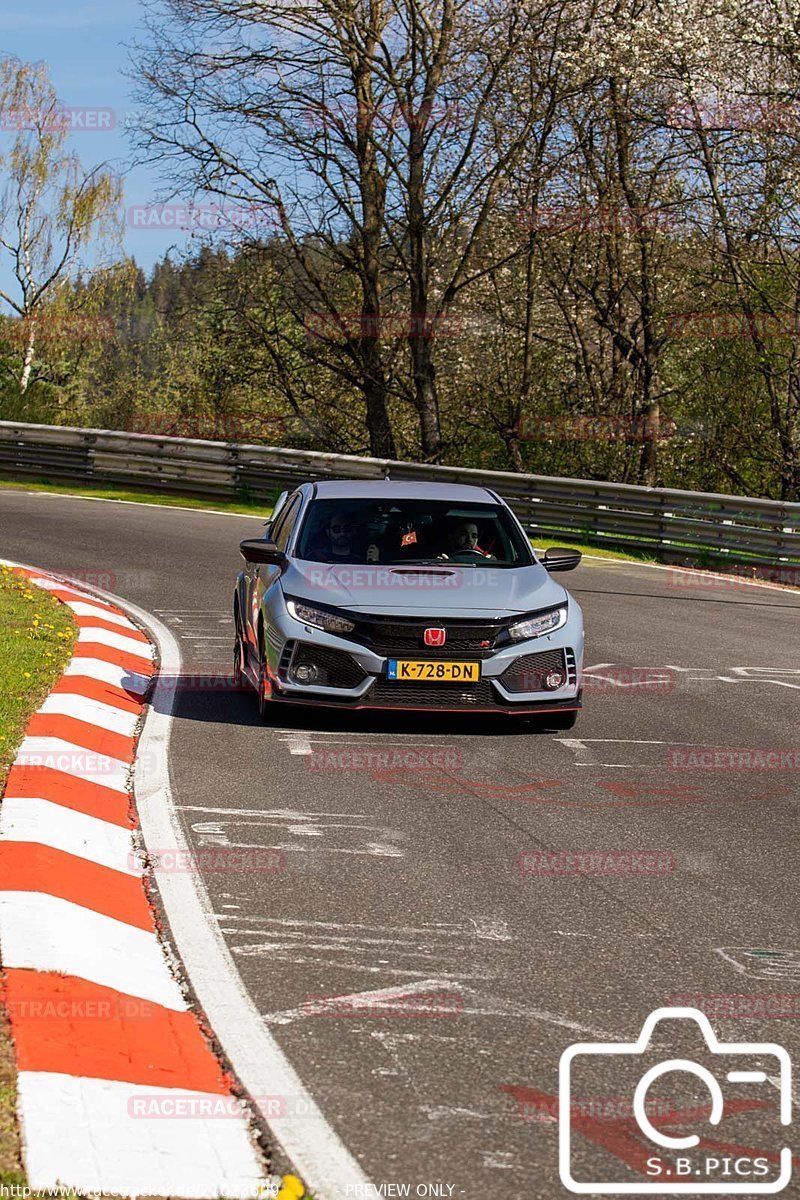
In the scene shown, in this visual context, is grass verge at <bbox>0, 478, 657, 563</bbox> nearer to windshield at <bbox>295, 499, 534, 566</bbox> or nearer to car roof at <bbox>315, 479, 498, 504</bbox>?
car roof at <bbox>315, 479, 498, 504</bbox>

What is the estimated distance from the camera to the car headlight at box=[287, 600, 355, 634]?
9.52 m

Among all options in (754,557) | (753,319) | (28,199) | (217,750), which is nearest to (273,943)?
(217,750)

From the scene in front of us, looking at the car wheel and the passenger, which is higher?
the passenger

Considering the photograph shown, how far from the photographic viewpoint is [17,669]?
10445 millimetres

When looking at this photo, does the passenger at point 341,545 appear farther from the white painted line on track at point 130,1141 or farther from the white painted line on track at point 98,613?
the white painted line on track at point 130,1141

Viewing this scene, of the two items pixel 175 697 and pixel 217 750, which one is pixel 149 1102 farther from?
pixel 175 697

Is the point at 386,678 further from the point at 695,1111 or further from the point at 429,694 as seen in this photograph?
the point at 695,1111

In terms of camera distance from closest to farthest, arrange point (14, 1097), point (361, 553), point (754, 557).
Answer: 1. point (14, 1097)
2. point (361, 553)
3. point (754, 557)

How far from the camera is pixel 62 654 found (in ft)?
37.5

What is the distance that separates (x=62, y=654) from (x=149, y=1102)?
772cm

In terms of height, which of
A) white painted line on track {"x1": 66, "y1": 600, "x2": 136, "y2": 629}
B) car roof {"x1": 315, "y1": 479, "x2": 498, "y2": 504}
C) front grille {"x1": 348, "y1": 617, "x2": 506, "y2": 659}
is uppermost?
car roof {"x1": 315, "y1": 479, "x2": 498, "y2": 504}

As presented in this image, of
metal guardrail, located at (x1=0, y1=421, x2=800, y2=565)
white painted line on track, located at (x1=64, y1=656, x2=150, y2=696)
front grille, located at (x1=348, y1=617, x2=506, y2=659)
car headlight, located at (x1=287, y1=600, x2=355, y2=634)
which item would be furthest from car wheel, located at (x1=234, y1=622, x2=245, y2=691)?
metal guardrail, located at (x1=0, y1=421, x2=800, y2=565)

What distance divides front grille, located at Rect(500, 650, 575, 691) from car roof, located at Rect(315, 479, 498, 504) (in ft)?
6.05

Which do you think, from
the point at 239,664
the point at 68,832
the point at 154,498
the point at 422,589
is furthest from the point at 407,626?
the point at 154,498
